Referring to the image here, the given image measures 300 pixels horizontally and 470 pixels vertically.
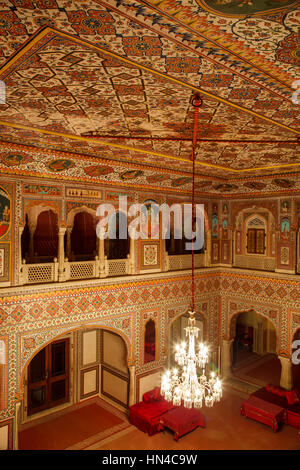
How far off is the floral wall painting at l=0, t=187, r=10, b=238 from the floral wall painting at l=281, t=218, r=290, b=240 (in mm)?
8099

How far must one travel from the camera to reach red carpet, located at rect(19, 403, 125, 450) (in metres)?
8.73

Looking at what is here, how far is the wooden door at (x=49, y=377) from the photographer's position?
1013 centimetres

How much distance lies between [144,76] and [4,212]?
505 cm

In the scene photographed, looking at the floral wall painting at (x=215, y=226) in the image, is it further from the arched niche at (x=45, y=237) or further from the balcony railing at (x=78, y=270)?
the arched niche at (x=45, y=237)

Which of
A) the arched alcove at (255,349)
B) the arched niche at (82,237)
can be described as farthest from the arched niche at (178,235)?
the arched alcove at (255,349)

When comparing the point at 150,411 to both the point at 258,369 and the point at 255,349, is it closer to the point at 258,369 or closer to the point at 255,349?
the point at 258,369

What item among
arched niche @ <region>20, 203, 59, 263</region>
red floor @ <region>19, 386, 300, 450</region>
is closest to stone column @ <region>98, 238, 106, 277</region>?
arched niche @ <region>20, 203, 59, 263</region>

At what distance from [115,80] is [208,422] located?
941cm

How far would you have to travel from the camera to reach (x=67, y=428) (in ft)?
31.2

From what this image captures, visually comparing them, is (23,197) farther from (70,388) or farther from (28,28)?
(70,388)

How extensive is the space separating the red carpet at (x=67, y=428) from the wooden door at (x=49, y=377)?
19.1 inches

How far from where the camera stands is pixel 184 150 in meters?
6.96
